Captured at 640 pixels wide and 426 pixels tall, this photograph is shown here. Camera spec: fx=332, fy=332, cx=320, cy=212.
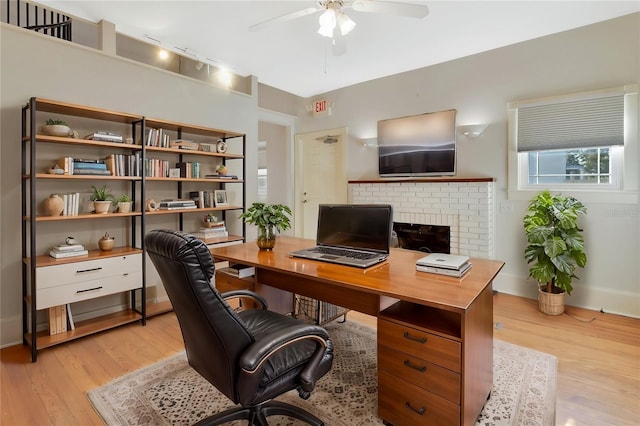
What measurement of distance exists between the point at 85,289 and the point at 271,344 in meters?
2.15

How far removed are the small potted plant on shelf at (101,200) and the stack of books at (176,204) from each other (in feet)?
1.49

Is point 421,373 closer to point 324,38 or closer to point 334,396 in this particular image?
point 334,396

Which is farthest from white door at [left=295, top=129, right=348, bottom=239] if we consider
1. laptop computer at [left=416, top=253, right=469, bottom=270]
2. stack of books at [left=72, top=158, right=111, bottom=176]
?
laptop computer at [left=416, top=253, right=469, bottom=270]

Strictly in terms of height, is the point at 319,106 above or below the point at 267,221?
above

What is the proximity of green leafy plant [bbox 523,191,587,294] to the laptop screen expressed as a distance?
1974mm

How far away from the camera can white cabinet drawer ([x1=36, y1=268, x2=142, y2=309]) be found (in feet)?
7.93

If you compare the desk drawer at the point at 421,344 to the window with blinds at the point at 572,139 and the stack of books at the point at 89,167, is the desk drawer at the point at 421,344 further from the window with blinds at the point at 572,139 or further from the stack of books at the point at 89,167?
the window with blinds at the point at 572,139

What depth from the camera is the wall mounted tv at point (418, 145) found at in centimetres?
407

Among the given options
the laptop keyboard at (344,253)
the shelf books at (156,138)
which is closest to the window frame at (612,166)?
the laptop keyboard at (344,253)

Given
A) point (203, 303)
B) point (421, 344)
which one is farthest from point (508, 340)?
point (203, 303)

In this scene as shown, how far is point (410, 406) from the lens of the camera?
1.53 m

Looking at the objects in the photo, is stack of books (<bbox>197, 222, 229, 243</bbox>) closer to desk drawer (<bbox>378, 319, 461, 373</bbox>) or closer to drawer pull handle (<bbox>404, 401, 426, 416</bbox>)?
desk drawer (<bbox>378, 319, 461, 373</bbox>)

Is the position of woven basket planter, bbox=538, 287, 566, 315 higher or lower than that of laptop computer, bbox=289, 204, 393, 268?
A: lower

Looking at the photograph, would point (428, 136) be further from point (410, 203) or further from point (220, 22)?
point (220, 22)
